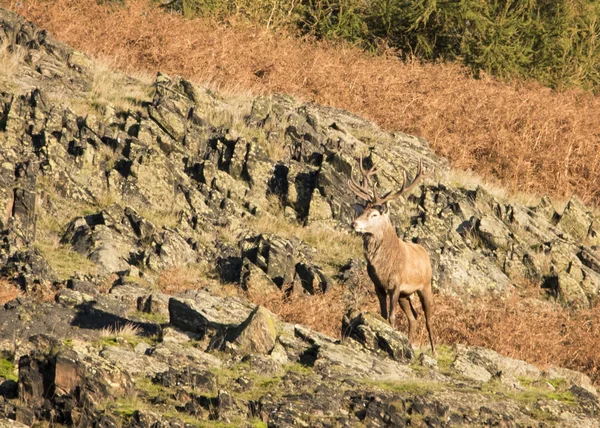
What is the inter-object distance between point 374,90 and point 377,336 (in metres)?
16.4

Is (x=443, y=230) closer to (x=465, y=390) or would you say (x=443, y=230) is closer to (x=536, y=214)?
(x=536, y=214)

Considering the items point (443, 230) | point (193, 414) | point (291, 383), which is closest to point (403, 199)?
point (443, 230)

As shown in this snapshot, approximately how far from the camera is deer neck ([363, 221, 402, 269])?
637 inches

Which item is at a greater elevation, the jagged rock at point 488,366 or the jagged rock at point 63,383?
the jagged rock at point 63,383

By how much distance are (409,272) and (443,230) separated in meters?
6.47

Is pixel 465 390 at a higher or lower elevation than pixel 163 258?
higher

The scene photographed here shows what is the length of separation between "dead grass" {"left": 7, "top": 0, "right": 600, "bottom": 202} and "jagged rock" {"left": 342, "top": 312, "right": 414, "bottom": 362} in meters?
13.9

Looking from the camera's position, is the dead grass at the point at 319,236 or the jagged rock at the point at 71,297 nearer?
the jagged rock at the point at 71,297

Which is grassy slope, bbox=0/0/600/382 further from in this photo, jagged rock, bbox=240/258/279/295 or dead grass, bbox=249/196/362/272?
jagged rock, bbox=240/258/279/295

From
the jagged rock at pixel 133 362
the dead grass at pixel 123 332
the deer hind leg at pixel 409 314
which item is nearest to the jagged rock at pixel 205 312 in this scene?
the dead grass at pixel 123 332

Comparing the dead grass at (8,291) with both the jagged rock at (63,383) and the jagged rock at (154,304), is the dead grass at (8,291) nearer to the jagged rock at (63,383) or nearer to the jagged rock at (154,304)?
the jagged rock at (154,304)

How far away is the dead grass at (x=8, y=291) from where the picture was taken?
49.4 feet

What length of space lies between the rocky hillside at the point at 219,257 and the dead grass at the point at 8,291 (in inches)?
2.8

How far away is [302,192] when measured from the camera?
23.2 m
